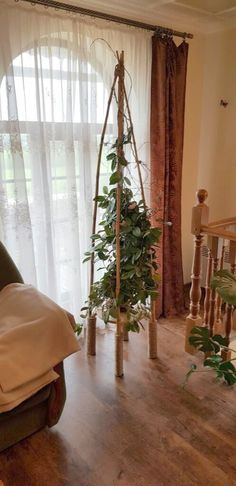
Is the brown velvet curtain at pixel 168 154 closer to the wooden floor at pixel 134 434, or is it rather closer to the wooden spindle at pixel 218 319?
the wooden spindle at pixel 218 319

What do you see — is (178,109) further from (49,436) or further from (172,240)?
(49,436)

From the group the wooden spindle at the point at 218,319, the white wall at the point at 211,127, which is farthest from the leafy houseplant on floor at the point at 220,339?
the white wall at the point at 211,127

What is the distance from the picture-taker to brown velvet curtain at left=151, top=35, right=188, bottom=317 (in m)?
2.69

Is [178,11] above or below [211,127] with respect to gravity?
above

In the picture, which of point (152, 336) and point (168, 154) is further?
point (168, 154)

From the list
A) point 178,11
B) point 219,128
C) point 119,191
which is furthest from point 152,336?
point 178,11

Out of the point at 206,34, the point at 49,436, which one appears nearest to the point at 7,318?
the point at 49,436

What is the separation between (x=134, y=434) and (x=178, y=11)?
277 centimetres

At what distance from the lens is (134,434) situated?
1.87 m

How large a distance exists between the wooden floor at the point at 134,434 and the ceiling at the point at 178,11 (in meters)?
2.36

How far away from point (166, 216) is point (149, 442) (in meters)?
1.70

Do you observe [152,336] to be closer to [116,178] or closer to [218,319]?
[218,319]

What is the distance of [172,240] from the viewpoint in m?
3.05

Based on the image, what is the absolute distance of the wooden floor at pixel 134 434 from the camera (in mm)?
1646
